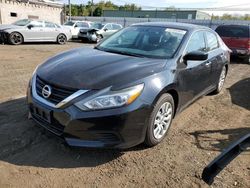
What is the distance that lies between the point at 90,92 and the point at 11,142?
4.55 feet

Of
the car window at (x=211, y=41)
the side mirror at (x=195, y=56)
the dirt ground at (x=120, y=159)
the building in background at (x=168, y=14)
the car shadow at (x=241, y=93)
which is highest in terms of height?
the building in background at (x=168, y=14)

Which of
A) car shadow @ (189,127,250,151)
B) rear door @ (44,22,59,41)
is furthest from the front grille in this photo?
rear door @ (44,22,59,41)

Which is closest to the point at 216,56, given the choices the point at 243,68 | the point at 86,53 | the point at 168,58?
the point at 168,58

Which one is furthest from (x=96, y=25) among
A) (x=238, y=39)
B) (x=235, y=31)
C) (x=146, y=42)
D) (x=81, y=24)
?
(x=146, y=42)

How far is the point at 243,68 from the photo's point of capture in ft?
31.9

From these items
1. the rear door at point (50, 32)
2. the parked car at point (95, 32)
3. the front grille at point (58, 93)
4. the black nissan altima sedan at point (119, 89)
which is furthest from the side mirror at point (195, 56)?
the parked car at point (95, 32)

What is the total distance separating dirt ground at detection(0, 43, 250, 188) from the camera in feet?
9.02

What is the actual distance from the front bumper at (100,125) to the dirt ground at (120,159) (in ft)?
1.03

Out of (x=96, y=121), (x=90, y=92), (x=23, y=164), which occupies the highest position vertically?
(x=90, y=92)

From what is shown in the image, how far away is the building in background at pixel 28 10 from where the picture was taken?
20.5m

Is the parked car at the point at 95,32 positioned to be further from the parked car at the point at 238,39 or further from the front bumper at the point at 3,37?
the parked car at the point at 238,39

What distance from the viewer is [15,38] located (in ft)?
45.5

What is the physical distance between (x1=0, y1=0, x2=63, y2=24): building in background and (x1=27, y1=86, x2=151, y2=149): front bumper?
20.7m

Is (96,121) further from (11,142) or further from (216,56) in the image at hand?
(216,56)
